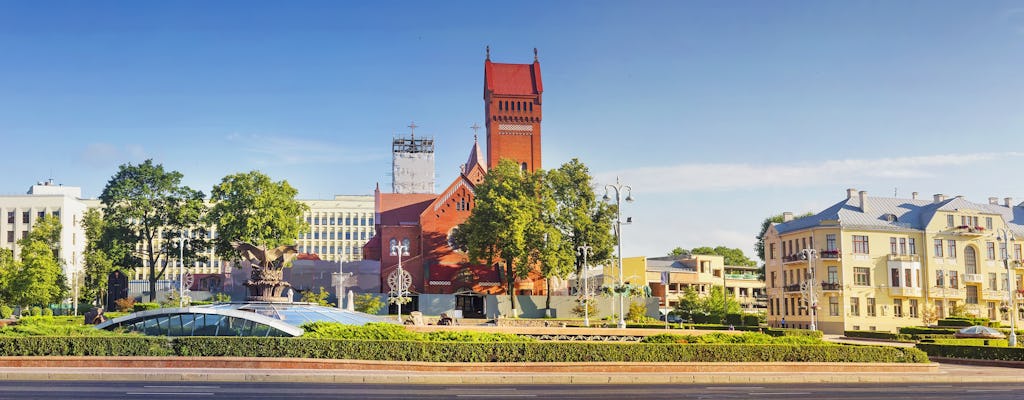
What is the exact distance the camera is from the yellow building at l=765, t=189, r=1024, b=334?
237 ft

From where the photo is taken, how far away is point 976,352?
1563 inches

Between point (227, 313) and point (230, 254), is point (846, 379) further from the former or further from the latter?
point (230, 254)

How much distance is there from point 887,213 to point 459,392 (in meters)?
62.1

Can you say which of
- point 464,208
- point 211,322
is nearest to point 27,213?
point 464,208

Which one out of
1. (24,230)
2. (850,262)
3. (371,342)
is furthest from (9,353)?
(24,230)

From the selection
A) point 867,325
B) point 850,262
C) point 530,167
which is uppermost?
point 530,167

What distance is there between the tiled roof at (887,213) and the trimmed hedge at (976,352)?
32.2 metres

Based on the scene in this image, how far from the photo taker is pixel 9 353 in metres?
27.8

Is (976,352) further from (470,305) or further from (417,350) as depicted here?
(470,305)

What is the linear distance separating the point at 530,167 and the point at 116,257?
36.7 metres

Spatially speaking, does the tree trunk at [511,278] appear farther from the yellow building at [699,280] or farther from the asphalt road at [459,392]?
the asphalt road at [459,392]

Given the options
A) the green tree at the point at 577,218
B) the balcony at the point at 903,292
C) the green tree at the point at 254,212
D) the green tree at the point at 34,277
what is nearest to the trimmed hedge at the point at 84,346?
the green tree at the point at 254,212

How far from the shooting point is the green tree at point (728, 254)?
135250 mm

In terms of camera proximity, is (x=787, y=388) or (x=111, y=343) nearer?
(x=787, y=388)
